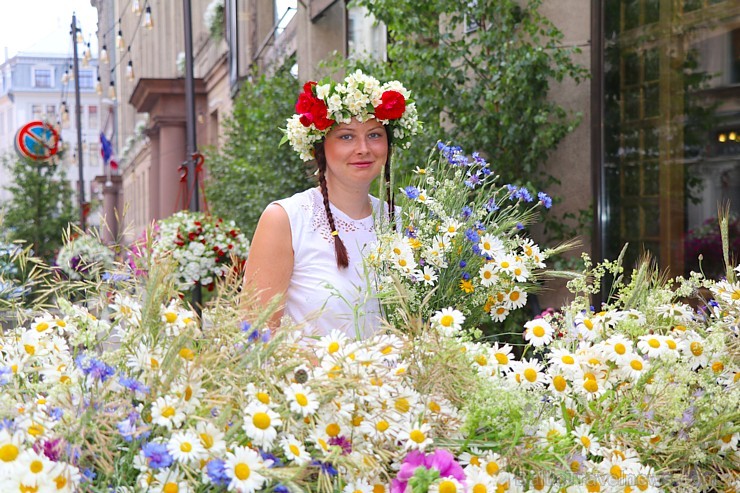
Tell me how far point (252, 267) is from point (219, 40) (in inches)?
768

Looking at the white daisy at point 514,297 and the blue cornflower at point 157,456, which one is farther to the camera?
the white daisy at point 514,297

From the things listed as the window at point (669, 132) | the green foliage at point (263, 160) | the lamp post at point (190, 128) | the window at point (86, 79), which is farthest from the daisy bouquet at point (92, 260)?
the window at point (86, 79)

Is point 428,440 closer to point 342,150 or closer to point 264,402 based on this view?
point 264,402

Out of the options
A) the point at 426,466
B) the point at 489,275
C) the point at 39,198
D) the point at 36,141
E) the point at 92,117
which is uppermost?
the point at 92,117

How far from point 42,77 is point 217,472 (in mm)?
81118

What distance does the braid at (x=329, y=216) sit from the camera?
8.46ft

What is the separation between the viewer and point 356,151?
8.66 ft

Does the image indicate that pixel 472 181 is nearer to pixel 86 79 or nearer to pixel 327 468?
pixel 327 468

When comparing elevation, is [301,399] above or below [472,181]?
below

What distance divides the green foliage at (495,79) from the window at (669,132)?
0.46 meters

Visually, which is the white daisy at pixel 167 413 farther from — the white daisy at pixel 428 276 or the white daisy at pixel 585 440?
the white daisy at pixel 428 276

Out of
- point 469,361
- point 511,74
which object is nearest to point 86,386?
point 469,361

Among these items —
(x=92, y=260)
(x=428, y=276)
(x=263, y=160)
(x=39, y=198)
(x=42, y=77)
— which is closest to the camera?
(x=92, y=260)

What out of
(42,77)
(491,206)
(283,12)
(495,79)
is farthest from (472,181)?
(42,77)
